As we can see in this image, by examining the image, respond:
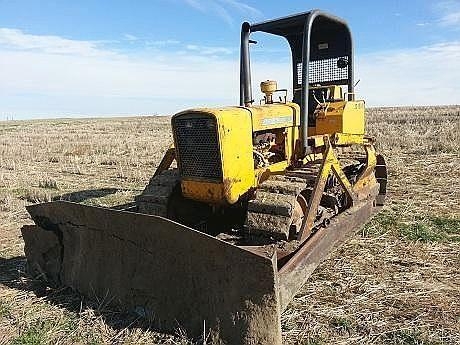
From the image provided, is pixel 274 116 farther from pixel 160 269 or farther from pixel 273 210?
pixel 160 269

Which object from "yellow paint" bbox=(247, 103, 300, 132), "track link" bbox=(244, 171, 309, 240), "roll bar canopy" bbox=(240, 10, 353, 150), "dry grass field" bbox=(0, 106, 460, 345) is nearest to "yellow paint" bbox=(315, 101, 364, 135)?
"roll bar canopy" bbox=(240, 10, 353, 150)

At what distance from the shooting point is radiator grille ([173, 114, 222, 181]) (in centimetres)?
466

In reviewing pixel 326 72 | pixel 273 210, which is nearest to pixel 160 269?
pixel 273 210

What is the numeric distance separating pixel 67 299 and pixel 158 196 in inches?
55.8

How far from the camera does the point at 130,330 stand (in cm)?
388

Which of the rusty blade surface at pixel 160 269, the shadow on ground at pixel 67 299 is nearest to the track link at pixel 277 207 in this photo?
the rusty blade surface at pixel 160 269

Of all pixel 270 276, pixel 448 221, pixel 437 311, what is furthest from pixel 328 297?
pixel 448 221

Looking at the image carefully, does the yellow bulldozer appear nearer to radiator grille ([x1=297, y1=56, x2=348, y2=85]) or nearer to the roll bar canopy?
the roll bar canopy

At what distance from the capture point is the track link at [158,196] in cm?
514

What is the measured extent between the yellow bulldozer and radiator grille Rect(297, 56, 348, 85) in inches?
15.4

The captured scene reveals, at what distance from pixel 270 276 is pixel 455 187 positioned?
697cm

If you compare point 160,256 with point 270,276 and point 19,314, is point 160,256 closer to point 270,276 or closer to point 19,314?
point 270,276

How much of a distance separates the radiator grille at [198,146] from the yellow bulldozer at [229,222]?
1cm

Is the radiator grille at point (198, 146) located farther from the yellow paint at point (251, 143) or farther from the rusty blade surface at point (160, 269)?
the rusty blade surface at point (160, 269)
